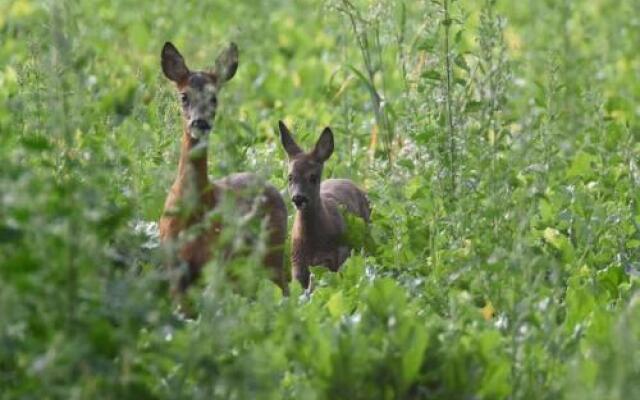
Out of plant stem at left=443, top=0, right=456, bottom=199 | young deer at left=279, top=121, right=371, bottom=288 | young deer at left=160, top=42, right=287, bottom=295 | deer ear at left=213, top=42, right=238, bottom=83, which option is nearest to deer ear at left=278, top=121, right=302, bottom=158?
young deer at left=279, top=121, right=371, bottom=288

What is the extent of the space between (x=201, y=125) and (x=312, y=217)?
1.59 meters

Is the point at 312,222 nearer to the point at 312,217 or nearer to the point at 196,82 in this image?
the point at 312,217

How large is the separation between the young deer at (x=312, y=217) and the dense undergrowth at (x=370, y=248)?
0.83 ft

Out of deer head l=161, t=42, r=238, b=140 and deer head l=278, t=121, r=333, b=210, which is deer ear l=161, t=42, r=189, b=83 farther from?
deer head l=278, t=121, r=333, b=210

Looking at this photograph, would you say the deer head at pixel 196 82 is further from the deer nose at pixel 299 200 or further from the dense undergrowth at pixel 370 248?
the deer nose at pixel 299 200

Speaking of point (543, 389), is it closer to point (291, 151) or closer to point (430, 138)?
point (430, 138)

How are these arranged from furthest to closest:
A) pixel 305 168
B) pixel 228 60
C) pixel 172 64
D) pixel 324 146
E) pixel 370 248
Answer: pixel 324 146
pixel 370 248
pixel 305 168
pixel 172 64
pixel 228 60

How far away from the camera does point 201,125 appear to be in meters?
8.69

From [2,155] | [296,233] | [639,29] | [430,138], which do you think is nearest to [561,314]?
[430,138]

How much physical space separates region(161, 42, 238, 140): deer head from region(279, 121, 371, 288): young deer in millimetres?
680

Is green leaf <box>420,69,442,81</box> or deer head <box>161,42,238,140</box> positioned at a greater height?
green leaf <box>420,69,442,81</box>

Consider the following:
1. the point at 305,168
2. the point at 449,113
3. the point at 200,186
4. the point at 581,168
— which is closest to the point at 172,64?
the point at 200,186

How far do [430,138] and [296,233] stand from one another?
1.14 metres

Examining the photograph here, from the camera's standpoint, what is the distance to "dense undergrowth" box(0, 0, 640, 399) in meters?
5.87
